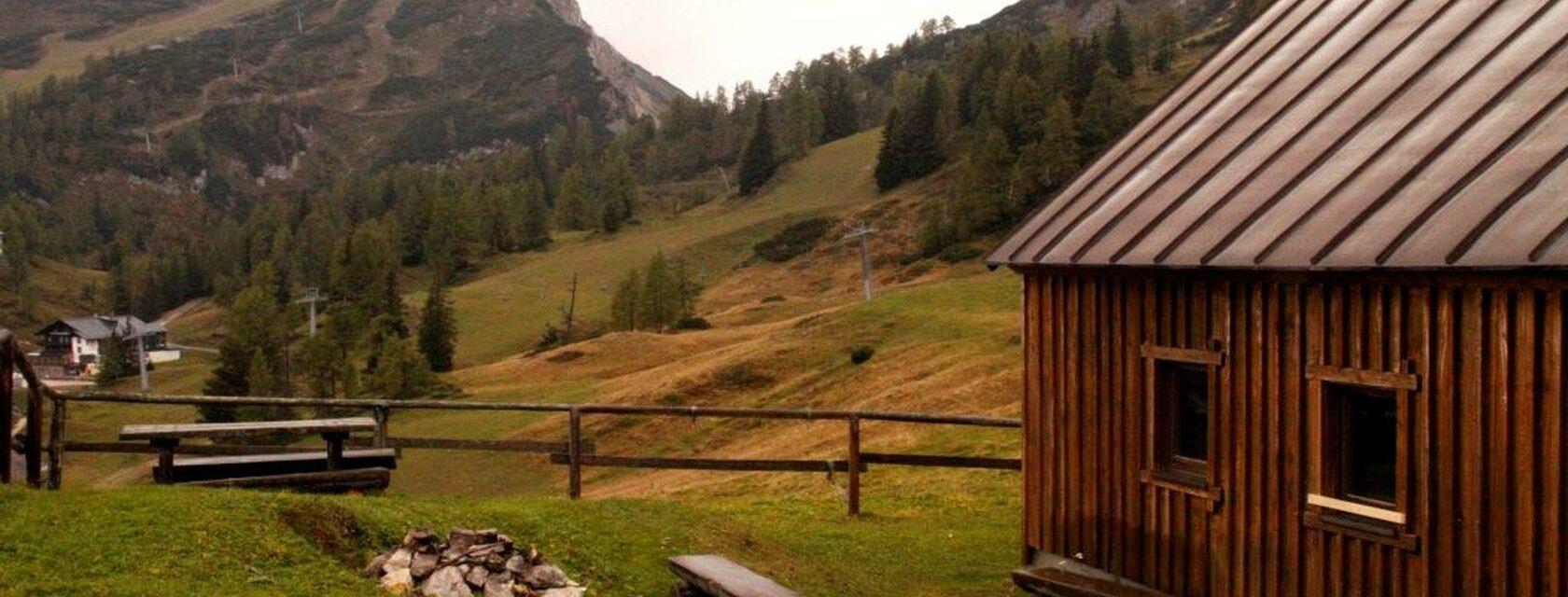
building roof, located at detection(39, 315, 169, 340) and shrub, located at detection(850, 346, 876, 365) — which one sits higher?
shrub, located at detection(850, 346, 876, 365)

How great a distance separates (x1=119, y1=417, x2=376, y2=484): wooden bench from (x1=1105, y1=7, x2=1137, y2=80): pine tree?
393 feet

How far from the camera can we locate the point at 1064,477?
13969 mm

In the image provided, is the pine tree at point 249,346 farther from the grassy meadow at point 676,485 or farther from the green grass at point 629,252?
the green grass at point 629,252

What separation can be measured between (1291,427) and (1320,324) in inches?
37.5

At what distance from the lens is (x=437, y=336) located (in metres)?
92.7

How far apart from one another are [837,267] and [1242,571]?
95.7 m

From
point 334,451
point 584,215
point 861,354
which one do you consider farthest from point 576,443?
point 584,215

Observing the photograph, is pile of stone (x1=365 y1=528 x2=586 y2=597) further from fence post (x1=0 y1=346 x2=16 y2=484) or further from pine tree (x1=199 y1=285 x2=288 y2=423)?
pine tree (x1=199 y1=285 x2=288 y2=423)

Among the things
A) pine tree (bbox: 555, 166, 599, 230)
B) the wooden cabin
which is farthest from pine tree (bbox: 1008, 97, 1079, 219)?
the wooden cabin

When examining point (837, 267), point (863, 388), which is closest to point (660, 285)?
point (837, 267)

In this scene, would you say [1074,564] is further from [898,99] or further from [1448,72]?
[898,99]

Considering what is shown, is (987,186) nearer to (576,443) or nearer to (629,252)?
(629,252)

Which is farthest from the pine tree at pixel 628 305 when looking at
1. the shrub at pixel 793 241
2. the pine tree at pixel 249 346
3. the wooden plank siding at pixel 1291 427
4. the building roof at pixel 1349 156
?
the wooden plank siding at pixel 1291 427

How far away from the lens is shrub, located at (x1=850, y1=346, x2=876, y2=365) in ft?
149
